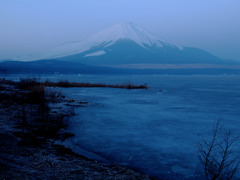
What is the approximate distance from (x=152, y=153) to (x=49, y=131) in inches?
130

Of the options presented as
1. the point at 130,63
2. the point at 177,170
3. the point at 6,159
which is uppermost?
the point at 130,63

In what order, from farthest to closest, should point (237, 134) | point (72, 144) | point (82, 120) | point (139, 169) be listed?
1. point (82, 120)
2. point (237, 134)
3. point (72, 144)
4. point (139, 169)

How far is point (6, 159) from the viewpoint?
4.44 meters

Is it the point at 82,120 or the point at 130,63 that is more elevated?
the point at 130,63

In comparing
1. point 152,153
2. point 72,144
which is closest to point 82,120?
point 72,144

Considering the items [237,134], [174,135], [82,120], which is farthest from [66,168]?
[237,134]

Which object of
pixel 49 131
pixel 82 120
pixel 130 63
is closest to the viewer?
pixel 49 131

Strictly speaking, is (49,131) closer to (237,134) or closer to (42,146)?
(42,146)

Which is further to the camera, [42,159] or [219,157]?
[219,157]

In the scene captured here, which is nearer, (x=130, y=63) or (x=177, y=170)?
(x=177, y=170)

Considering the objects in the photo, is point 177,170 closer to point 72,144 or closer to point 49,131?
point 72,144

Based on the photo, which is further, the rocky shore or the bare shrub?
the bare shrub

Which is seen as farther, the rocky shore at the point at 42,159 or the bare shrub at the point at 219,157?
the bare shrub at the point at 219,157

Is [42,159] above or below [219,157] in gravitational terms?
above
